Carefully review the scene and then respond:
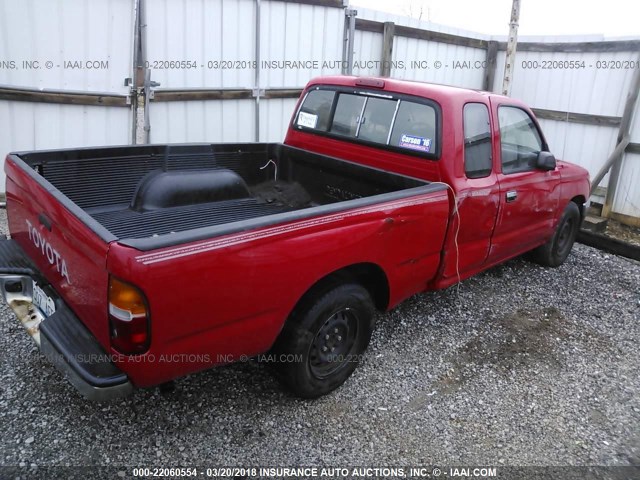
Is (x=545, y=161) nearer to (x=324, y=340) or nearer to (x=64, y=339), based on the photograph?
(x=324, y=340)

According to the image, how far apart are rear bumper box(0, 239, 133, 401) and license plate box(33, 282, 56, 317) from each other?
20mm

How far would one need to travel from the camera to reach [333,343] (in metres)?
3.23

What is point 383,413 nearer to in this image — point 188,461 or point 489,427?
point 489,427

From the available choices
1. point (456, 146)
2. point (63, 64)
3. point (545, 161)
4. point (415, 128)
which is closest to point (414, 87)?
point (415, 128)

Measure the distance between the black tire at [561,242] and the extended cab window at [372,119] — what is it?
234 cm

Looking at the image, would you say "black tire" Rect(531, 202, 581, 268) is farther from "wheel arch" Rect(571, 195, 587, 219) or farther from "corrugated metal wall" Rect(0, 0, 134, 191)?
"corrugated metal wall" Rect(0, 0, 134, 191)

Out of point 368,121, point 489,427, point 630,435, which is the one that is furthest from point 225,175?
point 630,435

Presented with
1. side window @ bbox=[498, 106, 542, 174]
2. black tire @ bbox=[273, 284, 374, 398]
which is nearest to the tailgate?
black tire @ bbox=[273, 284, 374, 398]

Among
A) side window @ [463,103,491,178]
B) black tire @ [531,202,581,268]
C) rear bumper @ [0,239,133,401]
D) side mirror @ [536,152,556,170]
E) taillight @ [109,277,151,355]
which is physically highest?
side window @ [463,103,491,178]

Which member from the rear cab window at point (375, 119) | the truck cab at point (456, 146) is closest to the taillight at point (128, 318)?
the truck cab at point (456, 146)

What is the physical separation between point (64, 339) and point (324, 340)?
1.41 m

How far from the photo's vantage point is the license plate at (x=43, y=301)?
276 cm

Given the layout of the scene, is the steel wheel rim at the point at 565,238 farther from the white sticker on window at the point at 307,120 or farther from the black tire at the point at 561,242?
the white sticker on window at the point at 307,120

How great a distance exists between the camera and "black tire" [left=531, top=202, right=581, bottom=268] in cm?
540
